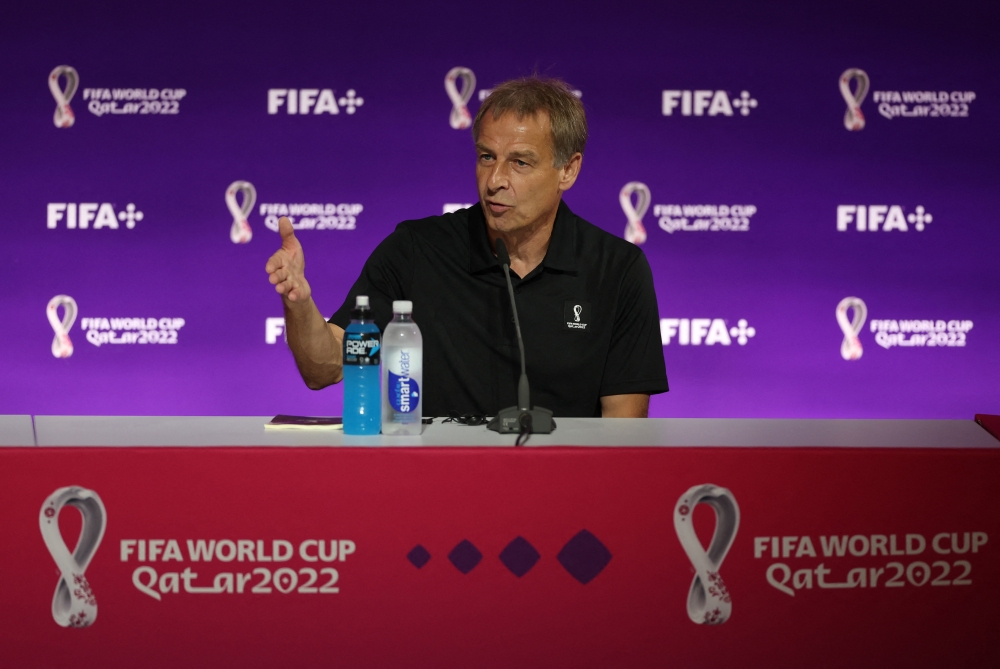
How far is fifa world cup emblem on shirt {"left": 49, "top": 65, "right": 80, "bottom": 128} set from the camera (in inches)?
149

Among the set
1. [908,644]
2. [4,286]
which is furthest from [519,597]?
[4,286]

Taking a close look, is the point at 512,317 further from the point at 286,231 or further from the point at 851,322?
the point at 851,322

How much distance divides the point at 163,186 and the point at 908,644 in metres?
3.49

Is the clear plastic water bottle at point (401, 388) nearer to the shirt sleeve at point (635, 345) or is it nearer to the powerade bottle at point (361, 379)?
the powerade bottle at point (361, 379)

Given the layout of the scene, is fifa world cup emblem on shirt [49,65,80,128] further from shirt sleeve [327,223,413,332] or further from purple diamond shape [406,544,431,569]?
purple diamond shape [406,544,431,569]

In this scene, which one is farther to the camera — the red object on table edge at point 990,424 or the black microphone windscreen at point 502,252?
the black microphone windscreen at point 502,252

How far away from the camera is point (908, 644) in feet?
3.93

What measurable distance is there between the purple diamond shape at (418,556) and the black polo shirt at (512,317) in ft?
2.59

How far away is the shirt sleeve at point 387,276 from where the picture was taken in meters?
2.03

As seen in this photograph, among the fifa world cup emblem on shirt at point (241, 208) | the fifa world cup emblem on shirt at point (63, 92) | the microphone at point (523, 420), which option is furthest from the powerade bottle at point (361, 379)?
the fifa world cup emblem on shirt at point (63, 92)

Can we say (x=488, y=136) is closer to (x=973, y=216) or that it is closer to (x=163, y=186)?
(x=163, y=186)

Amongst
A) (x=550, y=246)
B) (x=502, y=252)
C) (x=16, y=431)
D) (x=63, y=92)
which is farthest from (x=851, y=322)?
(x=63, y=92)

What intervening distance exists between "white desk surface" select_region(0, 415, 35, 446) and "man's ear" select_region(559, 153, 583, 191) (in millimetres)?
1217

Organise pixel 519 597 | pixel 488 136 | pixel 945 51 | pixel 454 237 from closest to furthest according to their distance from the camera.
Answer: pixel 519 597 → pixel 488 136 → pixel 454 237 → pixel 945 51
